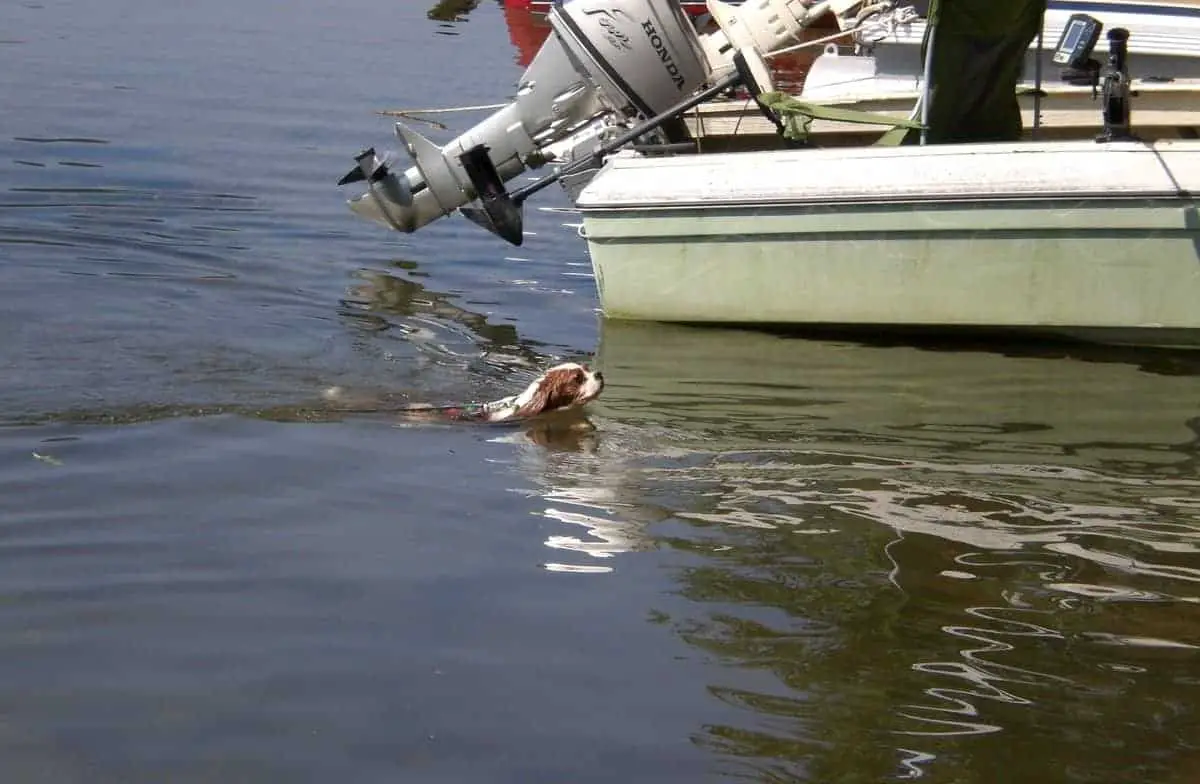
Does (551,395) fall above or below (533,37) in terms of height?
below

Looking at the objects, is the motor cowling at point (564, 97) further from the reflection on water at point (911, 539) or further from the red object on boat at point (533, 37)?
the red object on boat at point (533, 37)

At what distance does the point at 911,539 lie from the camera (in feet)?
17.8

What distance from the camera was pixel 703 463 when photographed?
6414mm

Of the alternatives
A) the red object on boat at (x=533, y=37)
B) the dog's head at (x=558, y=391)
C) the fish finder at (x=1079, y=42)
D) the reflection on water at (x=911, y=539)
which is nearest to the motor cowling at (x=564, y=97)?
the reflection on water at (x=911, y=539)

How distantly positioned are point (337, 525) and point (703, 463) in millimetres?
1609

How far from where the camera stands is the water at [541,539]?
13.1 feet

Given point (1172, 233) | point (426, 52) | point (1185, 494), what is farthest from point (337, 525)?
point (426, 52)

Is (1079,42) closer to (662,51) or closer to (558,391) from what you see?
(662,51)

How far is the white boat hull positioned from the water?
0.23 m

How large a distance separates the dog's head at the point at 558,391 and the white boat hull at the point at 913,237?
1.50m

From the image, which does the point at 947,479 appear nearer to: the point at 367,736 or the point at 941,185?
the point at 941,185

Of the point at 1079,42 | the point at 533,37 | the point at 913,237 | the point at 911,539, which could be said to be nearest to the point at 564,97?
the point at 913,237

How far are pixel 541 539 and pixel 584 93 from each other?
165 inches

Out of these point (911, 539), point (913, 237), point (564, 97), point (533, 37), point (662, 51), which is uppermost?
point (662, 51)
